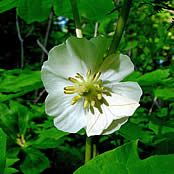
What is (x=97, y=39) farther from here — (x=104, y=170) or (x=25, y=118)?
(x=25, y=118)

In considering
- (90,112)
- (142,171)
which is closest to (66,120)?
(90,112)

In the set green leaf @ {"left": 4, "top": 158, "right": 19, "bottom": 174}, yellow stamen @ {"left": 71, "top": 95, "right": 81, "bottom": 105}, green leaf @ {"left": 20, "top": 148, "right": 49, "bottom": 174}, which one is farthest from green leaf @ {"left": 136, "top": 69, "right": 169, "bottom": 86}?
green leaf @ {"left": 20, "top": 148, "right": 49, "bottom": 174}

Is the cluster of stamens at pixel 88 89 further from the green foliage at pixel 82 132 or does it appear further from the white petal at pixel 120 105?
the green foliage at pixel 82 132

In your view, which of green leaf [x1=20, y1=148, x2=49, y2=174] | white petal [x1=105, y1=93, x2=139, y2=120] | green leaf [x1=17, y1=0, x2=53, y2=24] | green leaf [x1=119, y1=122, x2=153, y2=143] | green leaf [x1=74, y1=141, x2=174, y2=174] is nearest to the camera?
green leaf [x1=74, y1=141, x2=174, y2=174]

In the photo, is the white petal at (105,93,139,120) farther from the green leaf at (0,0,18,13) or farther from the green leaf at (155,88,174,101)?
the green leaf at (155,88,174,101)

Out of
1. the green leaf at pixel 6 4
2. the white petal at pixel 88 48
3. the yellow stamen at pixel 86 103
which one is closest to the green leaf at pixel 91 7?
the green leaf at pixel 6 4
